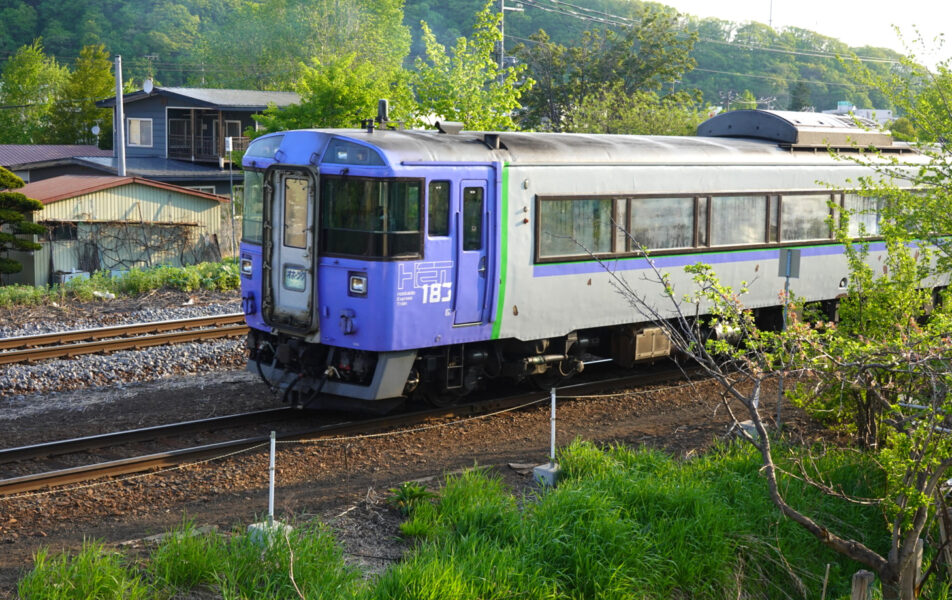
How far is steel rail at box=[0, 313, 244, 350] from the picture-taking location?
1430cm

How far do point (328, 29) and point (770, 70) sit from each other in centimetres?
3889

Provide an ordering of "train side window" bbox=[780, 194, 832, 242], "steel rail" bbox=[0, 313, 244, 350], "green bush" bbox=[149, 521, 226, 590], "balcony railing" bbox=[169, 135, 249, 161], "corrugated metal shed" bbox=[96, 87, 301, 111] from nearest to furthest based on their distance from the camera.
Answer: "green bush" bbox=[149, 521, 226, 590]
"train side window" bbox=[780, 194, 832, 242]
"steel rail" bbox=[0, 313, 244, 350]
"corrugated metal shed" bbox=[96, 87, 301, 111]
"balcony railing" bbox=[169, 135, 249, 161]

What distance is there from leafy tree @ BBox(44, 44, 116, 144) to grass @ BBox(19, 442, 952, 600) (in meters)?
47.1

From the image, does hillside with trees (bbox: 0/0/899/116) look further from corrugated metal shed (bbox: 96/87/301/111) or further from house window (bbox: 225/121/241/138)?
house window (bbox: 225/121/241/138)

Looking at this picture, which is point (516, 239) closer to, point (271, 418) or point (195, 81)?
point (271, 418)

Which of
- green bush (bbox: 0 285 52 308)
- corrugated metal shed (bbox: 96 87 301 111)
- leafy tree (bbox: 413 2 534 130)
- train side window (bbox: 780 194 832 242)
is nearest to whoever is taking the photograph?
train side window (bbox: 780 194 832 242)

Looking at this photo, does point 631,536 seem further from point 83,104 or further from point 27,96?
point 27,96

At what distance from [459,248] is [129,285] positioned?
11315mm

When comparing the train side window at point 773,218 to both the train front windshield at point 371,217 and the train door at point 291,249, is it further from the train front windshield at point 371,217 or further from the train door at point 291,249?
the train door at point 291,249

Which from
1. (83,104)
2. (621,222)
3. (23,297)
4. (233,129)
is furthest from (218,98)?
(621,222)

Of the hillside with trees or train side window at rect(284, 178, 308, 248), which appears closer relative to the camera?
train side window at rect(284, 178, 308, 248)

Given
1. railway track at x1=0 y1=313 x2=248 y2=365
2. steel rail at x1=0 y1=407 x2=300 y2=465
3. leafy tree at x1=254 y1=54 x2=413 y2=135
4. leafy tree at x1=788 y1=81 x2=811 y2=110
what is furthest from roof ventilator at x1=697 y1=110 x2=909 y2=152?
leafy tree at x1=788 y1=81 x2=811 y2=110

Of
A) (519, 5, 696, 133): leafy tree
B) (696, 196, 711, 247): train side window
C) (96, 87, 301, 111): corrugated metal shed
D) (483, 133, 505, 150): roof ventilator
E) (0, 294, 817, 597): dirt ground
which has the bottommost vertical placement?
(0, 294, 817, 597): dirt ground

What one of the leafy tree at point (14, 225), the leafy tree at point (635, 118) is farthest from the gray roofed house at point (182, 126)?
the leafy tree at point (14, 225)
